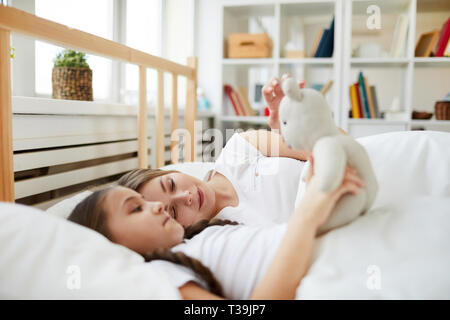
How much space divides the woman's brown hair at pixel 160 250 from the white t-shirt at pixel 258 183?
0.35ft

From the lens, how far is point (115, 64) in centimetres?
229

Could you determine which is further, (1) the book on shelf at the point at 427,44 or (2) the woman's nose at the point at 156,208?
(1) the book on shelf at the point at 427,44

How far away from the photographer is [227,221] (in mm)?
934

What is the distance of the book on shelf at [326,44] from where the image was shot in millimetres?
2570

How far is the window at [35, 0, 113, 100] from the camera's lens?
68.2 inches

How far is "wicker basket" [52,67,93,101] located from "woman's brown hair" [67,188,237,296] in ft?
3.08

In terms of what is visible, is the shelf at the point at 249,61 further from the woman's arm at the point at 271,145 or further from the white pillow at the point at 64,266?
the white pillow at the point at 64,266

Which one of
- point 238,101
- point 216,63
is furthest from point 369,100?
point 216,63

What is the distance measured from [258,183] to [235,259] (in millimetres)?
482

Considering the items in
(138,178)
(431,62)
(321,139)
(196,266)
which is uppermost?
(431,62)

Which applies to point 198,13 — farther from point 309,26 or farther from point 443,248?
point 443,248

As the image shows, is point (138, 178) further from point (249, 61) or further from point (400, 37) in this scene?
point (400, 37)

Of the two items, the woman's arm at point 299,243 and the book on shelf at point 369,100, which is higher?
the book on shelf at point 369,100

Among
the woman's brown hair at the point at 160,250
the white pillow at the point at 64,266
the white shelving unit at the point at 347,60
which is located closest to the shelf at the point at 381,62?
the white shelving unit at the point at 347,60
